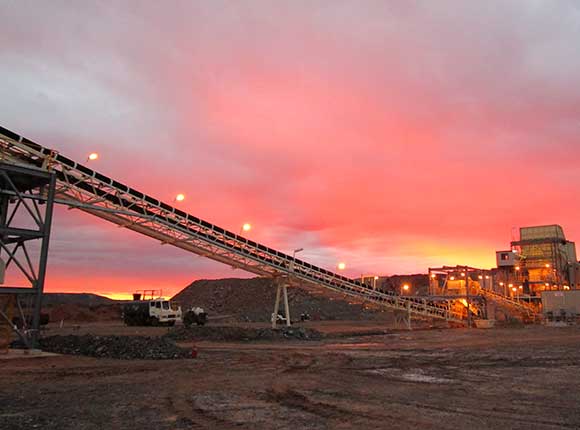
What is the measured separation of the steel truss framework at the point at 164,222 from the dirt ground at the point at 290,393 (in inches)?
394

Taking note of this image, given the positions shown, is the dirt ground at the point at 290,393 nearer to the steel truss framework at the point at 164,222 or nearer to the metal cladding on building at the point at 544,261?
the steel truss framework at the point at 164,222

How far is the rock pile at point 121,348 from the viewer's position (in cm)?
1816

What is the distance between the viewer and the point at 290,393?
1104cm

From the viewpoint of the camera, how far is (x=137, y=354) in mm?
18156

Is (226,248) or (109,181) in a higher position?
(109,181)

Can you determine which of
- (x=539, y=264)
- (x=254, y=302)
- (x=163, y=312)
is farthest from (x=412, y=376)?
(x=254, y=302)

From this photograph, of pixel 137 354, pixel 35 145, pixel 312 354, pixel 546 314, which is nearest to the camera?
pixel 137 354

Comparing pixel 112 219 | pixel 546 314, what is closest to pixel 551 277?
pixel 546 314

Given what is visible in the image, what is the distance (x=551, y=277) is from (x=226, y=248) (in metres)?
58.4

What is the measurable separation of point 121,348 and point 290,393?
34.6 feet

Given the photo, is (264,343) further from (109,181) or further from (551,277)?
(551,277)

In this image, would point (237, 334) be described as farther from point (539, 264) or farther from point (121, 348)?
point (539, 264)

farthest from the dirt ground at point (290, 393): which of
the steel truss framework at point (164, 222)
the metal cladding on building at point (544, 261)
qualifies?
the metal cladding on building at point (544, 261)

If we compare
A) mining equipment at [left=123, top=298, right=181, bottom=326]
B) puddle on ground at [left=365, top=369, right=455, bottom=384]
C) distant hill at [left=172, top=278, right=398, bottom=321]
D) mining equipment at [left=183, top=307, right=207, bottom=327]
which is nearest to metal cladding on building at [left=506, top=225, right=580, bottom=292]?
distant hill at [left=172, top=278, right=398, bottom=321]
